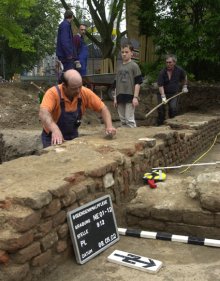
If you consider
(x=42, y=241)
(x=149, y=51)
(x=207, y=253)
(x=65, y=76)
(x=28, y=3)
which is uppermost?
(x=28, y=3)

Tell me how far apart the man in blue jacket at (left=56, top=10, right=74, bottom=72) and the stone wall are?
3798 millimetres

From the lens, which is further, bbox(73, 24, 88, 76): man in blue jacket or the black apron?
bbox(73, 24, 88, 76): man in blue jacket

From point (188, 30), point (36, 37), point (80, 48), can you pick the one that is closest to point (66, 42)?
point (80, 48)

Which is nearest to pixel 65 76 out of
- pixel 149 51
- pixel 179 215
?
pixel 179 215

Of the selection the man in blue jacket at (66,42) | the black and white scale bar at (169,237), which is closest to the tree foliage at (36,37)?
the man in blue jacket at (66,42)

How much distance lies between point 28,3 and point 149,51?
4.16m

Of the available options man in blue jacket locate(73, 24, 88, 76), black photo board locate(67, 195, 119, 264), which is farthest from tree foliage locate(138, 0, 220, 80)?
black photo board locate(67, 195, 119, 264)

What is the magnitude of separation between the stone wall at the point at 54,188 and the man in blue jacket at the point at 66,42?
3.80 m

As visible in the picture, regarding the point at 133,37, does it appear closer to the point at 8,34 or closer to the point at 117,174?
the point at 8,34

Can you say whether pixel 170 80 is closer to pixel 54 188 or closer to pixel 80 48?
pixel 80 48

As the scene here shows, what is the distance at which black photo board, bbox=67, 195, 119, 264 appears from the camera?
3590mm

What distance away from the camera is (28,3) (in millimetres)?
14227

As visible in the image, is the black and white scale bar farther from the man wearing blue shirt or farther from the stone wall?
the man wearing blue shirt

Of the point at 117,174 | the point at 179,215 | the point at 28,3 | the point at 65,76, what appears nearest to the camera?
the point at 179,215
